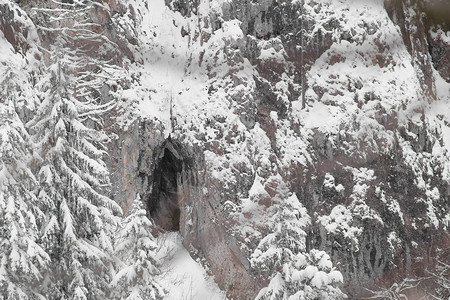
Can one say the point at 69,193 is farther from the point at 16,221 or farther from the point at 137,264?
the point at 137,264

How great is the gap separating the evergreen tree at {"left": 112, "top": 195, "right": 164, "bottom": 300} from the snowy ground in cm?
605

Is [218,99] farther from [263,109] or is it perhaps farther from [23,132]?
[23,132]

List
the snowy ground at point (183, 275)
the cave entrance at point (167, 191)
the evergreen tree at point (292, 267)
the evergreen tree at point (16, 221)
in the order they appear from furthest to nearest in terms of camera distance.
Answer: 1. the cave entrance at point (167, 191)
2. the snowy ground at point (183, 275)
3. the evergreen tree at point (292, 267)
4. the evergreen tree at point (16, 221)

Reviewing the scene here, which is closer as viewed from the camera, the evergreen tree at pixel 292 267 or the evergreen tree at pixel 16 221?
the evergreen tree at pixel 16 221

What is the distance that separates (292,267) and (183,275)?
7250mm

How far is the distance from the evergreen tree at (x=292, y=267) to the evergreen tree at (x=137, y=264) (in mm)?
1809

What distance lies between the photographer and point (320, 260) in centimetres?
877

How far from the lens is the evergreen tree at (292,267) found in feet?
27.8

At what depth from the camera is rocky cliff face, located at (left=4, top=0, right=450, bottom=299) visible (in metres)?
16.3

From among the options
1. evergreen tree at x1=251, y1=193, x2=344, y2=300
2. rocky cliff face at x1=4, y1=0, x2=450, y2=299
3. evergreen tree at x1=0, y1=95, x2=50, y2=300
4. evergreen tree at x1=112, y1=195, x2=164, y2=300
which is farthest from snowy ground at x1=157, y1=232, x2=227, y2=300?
evergreen tree at x1=0, y1=95, x2=50, y2=300

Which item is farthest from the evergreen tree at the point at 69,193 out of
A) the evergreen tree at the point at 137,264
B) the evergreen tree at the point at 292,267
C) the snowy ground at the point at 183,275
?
the snowy ground at the point at 183,275

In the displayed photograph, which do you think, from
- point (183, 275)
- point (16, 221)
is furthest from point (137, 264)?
point (183, 275)

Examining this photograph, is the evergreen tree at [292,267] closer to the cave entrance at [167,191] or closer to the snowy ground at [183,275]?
the snowy ground at [183,275]

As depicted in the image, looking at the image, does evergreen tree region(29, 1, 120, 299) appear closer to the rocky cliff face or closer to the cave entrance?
the rocky cliff face
